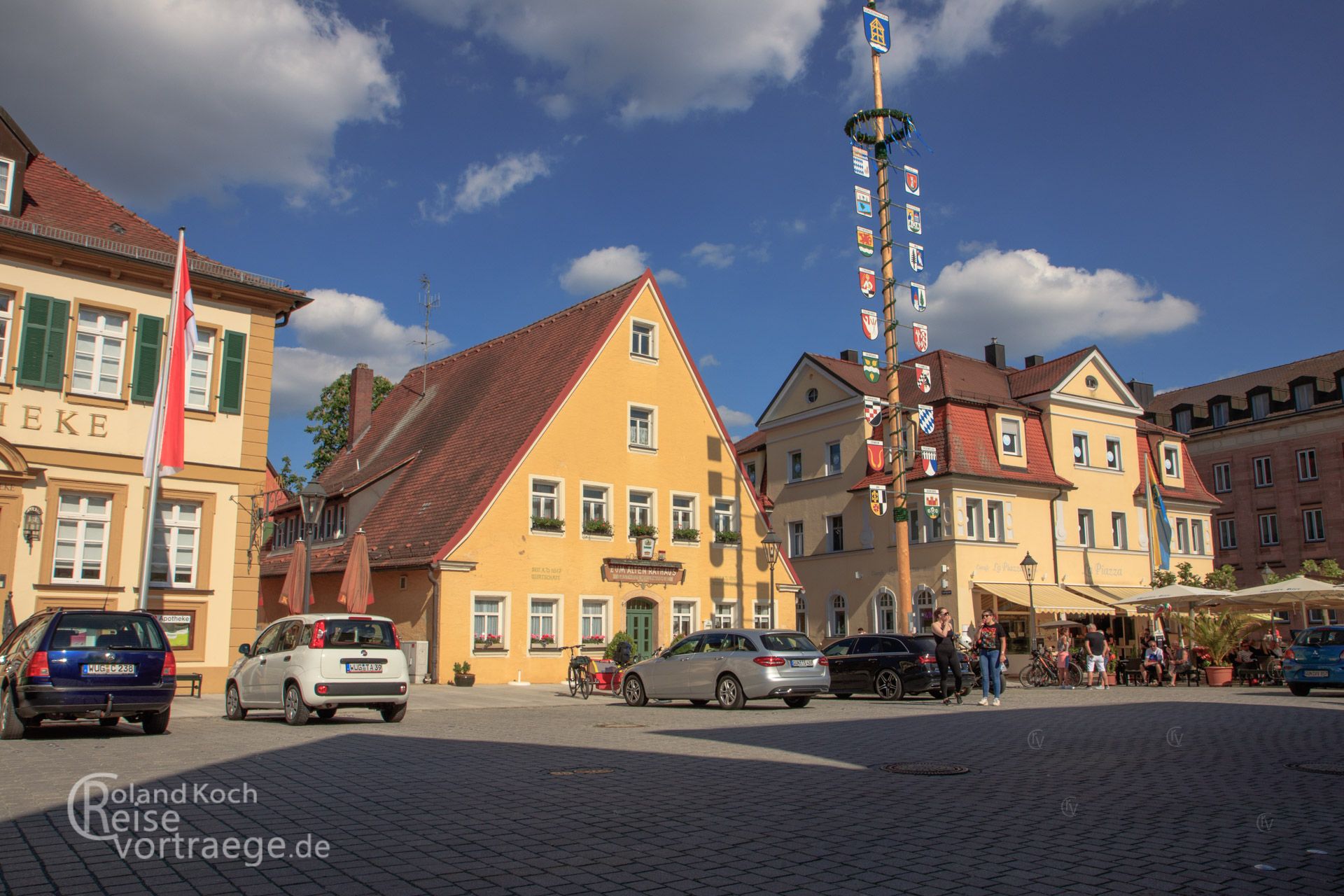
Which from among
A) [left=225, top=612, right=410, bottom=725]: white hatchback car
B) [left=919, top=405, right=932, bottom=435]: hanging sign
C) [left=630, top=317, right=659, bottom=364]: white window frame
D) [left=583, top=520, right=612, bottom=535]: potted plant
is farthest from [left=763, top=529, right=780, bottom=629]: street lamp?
[left=225, top=612, right=410, bottom=725]: white hatchback car

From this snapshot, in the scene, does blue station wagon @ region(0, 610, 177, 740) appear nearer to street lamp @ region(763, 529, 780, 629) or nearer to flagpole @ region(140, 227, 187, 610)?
flagpole @ region(140, 227, 187, 610)

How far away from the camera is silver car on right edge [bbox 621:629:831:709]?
1980cm

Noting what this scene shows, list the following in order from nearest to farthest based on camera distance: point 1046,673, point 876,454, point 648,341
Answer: point 1046,673, point 876,454, point 648,341

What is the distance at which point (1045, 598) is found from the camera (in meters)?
39.4

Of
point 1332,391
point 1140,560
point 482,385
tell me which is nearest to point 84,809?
point 482,385

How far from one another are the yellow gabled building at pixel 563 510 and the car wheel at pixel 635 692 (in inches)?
316

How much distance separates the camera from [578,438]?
32688 millimetres

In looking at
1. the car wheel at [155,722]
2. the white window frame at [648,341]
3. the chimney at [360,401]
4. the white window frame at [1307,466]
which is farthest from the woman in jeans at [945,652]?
the white window frame at [1307,466]

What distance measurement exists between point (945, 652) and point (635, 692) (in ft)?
20.9

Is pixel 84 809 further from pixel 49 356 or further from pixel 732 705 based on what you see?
pixel 49 356

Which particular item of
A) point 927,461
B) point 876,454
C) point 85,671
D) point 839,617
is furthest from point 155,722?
point 839,617

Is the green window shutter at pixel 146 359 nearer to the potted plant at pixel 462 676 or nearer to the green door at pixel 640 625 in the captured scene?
the potted plant at pixel 462 676

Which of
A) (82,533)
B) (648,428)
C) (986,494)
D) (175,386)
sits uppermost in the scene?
(648,428)

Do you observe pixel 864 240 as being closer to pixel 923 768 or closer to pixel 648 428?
pixel 648 428
